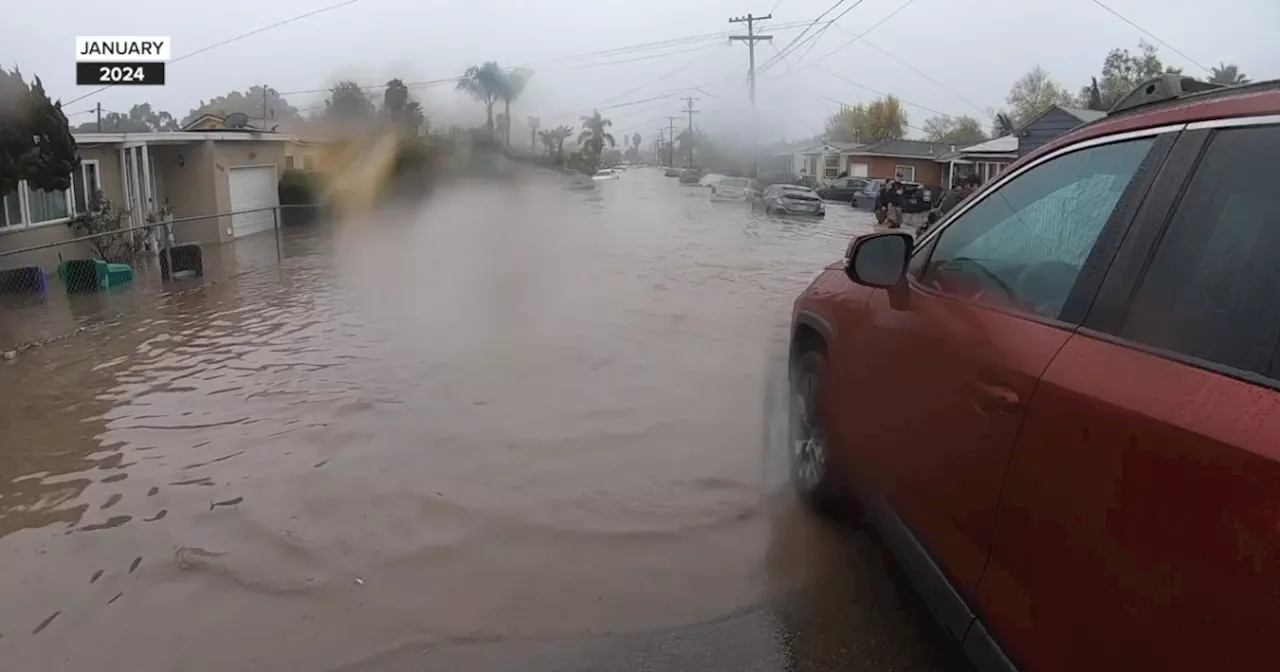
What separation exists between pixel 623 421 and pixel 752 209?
105 ft

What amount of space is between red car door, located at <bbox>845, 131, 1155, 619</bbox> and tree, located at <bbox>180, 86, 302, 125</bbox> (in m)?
24.9

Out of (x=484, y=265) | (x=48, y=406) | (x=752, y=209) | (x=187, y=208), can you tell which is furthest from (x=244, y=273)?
(x=752, y=209)

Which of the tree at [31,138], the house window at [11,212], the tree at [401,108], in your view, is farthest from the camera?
the tree at [401,108]

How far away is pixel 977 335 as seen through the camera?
8.83 feet

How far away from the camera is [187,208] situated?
880 inches

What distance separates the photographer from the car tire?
14.1 ft

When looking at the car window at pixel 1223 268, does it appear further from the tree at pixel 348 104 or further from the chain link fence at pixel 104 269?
the tree at pixel 348 104

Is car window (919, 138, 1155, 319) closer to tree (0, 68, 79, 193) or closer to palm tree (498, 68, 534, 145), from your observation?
tree (0, 68, 79, 193)

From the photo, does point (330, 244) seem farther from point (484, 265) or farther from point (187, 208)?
point (484, 265)

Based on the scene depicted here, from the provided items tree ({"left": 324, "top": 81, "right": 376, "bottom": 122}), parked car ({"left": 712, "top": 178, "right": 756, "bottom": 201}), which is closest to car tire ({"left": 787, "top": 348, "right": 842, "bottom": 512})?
→ tree ({"left": 324, "top": 81, "right": 376, "bottom": 122})

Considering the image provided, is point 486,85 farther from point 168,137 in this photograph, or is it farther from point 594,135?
point 594,135

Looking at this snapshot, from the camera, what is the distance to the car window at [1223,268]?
183 cm

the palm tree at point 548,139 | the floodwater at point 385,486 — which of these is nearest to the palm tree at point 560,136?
the palm tree at point 548,139

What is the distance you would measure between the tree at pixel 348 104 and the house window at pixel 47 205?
22.5 ft
